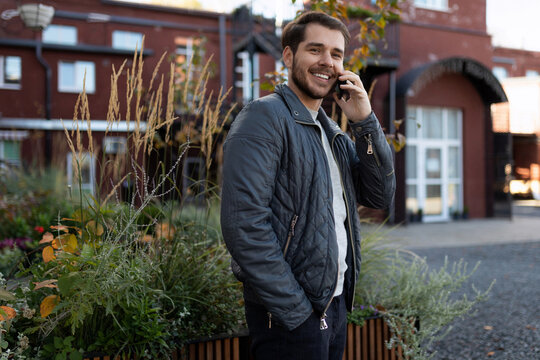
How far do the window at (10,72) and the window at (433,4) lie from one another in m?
11.5

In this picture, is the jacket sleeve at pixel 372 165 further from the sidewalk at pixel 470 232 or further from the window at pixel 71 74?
the window at pixel 71 74

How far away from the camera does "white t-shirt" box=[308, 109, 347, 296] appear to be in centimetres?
167

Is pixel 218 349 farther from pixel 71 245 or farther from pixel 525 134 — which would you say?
pixel 525 134

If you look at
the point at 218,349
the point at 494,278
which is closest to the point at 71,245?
the point at 218,349

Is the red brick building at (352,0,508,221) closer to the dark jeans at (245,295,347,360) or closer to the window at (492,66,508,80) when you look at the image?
the dark jeans at (245,295,347,360)

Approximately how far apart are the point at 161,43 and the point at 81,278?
49.5 feet

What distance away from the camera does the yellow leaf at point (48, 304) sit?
1.81 metres

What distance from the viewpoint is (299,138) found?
1.59m

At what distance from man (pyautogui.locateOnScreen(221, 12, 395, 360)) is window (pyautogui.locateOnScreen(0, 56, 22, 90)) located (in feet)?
49.0

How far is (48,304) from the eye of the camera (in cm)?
183

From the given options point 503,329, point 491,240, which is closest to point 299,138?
point 503,329

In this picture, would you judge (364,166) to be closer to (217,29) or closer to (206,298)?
(206,298)

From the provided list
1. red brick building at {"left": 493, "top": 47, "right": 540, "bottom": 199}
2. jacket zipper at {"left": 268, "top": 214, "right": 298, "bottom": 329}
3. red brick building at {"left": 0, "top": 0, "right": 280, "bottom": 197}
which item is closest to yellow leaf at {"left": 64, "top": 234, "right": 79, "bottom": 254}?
jacket zipper at {"left": 268, "top": 214, "right": 298, "bottom": 329}

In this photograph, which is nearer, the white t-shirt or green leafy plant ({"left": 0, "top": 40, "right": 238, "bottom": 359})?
the white t-shirt
